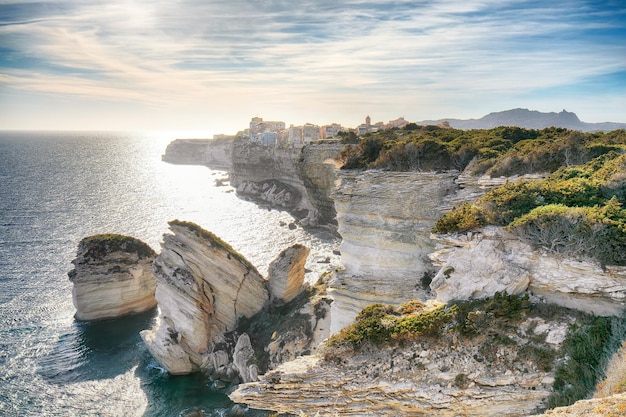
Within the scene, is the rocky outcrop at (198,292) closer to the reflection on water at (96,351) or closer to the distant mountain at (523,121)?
the reflection on water at (96,351)

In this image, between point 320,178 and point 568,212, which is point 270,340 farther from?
point 320,178

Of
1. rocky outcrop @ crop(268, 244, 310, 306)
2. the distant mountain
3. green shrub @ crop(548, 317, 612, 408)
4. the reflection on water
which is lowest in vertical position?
the reflection on water

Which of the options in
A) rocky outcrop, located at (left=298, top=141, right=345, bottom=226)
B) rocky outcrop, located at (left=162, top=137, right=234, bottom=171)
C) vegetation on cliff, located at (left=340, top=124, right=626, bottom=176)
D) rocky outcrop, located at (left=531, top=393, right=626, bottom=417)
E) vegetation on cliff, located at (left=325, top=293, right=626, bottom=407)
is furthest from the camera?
rocky outcrop, located at (left=162, top=137, right=234, bottom=171)

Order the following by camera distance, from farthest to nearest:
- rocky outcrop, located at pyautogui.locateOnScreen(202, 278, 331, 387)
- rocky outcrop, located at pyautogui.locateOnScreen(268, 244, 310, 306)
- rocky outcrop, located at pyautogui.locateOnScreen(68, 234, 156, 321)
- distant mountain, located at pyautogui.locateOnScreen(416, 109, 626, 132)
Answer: distant mountain, located at pyautogui.locateOnScreen(416, 109, 626, 132) < rocky outcrop, located at pyautogui.locateOnScreen(68, 234, 156, 321) < rocky outcrop, located at pyautogui.locateOnScreen(268, 244, 310, 306) < rocky outcrop, located at pyautogui.locateOnScreen(202, 278, 331, 387)

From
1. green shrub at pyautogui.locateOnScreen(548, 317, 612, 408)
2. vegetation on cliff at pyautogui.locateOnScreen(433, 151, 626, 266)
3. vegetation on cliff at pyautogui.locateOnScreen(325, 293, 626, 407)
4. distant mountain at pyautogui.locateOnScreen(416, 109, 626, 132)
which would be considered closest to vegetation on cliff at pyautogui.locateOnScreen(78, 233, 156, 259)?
vegetation on cliff at pyautogui.locateOnScreen(325, 293, 626, 407)

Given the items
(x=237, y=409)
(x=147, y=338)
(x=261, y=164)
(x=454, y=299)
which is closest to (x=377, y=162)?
(x=454, y=299)

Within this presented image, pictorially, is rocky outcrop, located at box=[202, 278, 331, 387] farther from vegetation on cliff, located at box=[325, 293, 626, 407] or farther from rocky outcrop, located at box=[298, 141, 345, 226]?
rocky outcrop, located at box=[298, 141, 345, 226]

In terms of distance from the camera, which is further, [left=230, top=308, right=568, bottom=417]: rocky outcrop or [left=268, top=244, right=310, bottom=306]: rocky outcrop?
[left=268, top=244, right=310, bottom=306]: rocky outcrop

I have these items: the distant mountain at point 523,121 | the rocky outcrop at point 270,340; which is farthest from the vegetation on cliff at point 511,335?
the distant mountain at point 523,121
